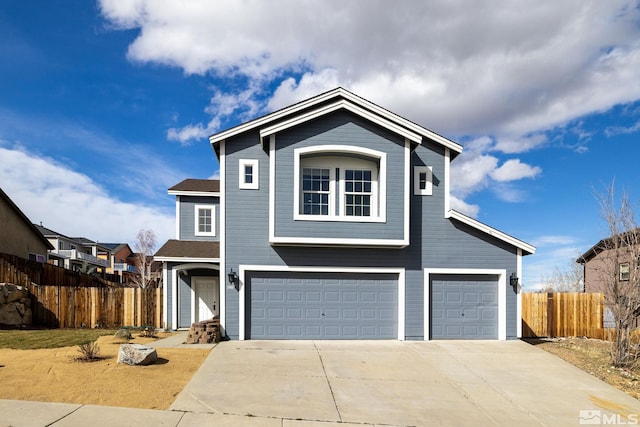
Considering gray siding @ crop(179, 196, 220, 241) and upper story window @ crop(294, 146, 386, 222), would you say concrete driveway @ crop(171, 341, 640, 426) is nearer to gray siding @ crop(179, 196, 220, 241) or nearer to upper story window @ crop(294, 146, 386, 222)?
upper story window @ crop(294, 146, 386, 222)

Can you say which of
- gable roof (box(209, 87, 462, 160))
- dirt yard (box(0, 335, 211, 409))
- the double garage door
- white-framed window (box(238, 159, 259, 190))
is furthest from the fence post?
dirt yard (box(0, 335, 211, 409))

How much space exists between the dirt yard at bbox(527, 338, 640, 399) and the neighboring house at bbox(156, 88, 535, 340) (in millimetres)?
1529

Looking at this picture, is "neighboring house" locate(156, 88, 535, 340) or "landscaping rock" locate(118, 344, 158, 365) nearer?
"landscaping rock" locate(118, 344, 158, 365)

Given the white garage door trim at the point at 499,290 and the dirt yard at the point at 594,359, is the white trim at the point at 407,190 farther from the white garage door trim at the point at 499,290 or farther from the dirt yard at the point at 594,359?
the dirt yard at the point at 594,359

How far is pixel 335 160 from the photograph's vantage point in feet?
41.8

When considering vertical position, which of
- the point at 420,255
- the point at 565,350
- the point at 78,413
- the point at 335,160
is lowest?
the point at 565,350

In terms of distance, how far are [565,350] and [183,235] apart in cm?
1471

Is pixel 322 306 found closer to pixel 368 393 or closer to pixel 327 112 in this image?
pixel 368 393

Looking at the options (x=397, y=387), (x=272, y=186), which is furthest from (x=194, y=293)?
(x=397, y=387)

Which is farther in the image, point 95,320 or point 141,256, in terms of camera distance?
point 141,256

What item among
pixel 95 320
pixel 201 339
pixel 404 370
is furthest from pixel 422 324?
pixel 95 320

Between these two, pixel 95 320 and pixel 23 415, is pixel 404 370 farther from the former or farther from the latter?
pixel 95 320

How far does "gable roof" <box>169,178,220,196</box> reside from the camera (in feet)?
54.1

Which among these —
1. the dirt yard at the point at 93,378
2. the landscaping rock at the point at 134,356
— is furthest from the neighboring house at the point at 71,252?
the landscaping rock at the point at 134,356
